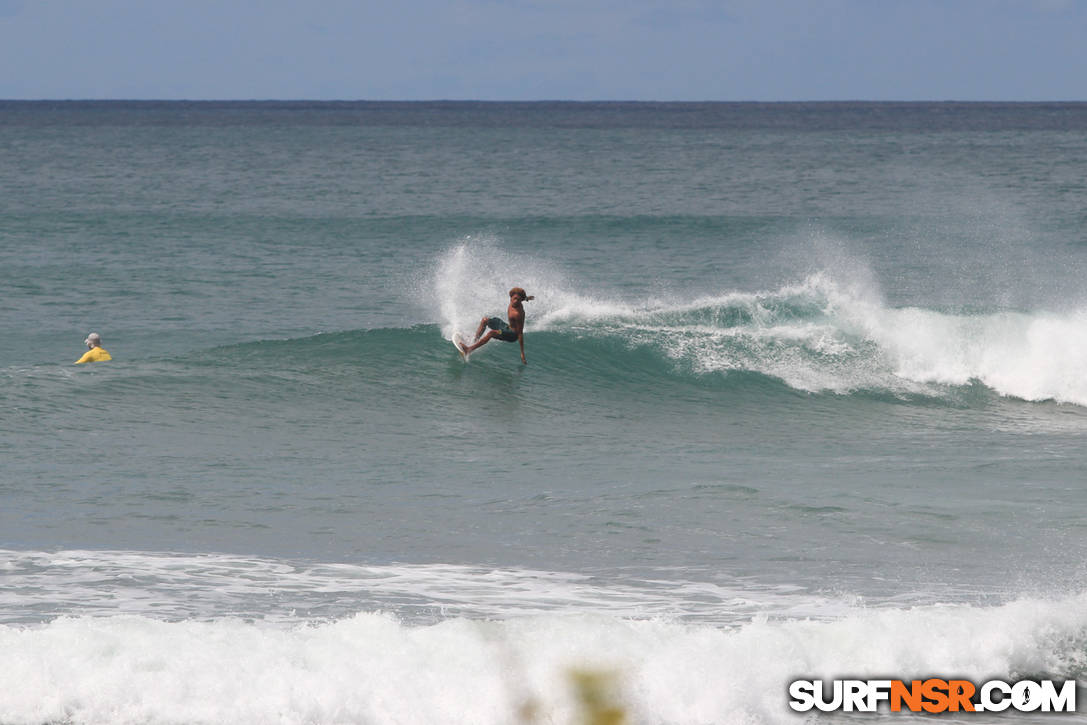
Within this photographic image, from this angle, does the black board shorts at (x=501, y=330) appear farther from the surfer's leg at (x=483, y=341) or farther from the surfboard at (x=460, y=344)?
the surfboard at (x=460, y=344)

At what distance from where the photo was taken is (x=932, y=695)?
279 inches

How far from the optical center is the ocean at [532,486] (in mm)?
7129

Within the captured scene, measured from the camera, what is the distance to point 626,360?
59.9ft

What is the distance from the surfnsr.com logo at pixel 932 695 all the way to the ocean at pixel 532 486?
0.10 m

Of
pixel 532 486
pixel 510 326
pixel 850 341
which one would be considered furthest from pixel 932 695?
pixel 850 341

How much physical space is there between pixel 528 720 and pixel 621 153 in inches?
3081

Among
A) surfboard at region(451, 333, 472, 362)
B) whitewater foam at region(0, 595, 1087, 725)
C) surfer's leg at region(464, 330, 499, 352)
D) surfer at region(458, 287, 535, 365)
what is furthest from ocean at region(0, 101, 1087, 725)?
surfer at region(458, 287, 535, 365)

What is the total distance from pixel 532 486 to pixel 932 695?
220 inches

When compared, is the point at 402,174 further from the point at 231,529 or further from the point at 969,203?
the point at 231,529

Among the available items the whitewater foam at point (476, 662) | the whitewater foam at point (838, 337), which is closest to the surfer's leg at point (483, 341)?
the whitewater foam at point (838, 337)

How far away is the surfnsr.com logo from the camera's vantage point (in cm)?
691

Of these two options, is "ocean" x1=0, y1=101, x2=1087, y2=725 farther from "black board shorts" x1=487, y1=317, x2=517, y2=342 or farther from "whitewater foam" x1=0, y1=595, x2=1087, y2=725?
"black board shorts" x1=487, y1=317, x2=517, y2=342

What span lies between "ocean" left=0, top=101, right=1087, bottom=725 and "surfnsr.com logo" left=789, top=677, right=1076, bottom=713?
0.10 m

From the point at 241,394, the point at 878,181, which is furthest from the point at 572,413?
the point at 878,181
